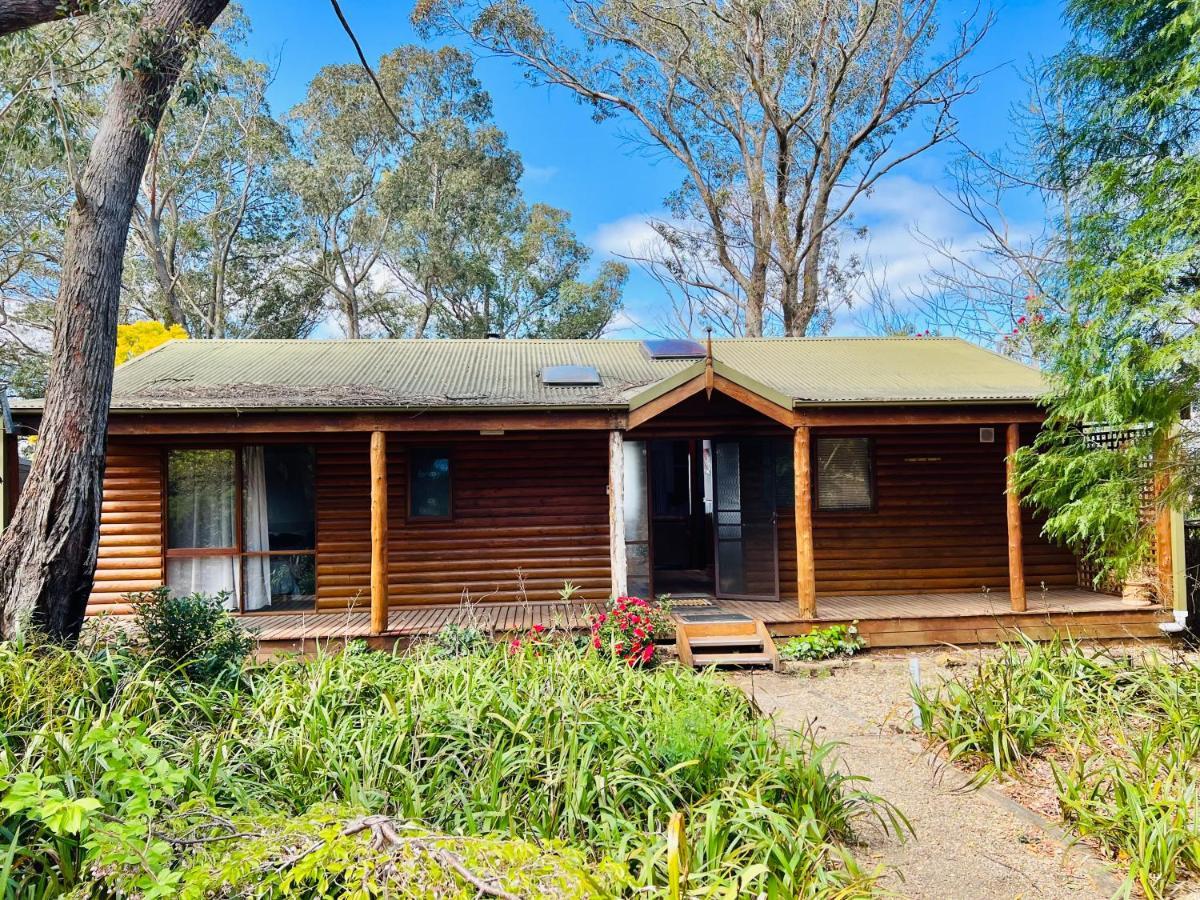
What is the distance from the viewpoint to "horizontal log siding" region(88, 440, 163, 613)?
912cm

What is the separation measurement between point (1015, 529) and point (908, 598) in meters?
1.66

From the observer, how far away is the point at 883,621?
864cm

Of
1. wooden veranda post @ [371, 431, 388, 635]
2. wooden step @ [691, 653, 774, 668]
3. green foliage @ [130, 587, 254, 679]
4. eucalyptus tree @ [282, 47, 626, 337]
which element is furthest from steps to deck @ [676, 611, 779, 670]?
eucalyptus tree @ [282, 47, 626, 337]

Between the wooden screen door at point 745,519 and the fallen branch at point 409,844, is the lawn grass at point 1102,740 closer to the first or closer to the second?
the fallen branch at point 409,844

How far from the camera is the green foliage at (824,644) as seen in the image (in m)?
8.33

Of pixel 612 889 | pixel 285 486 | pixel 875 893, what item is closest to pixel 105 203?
pixel 285 486

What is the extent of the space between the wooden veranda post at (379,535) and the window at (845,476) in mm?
5794

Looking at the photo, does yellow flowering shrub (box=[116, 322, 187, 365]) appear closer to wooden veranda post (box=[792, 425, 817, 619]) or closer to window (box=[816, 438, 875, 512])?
window (box=[816, 438, 875, 512])

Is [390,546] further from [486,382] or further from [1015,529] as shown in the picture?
[1015,529]

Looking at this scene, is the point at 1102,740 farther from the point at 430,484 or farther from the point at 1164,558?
the point at 430,484

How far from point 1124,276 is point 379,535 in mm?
8053

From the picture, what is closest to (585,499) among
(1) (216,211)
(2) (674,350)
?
(2) (674,350)

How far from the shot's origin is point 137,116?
5.91 m

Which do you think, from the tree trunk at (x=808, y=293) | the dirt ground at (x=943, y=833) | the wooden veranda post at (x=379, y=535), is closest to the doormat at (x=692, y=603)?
the dirt ground at (x=943, y=833)
